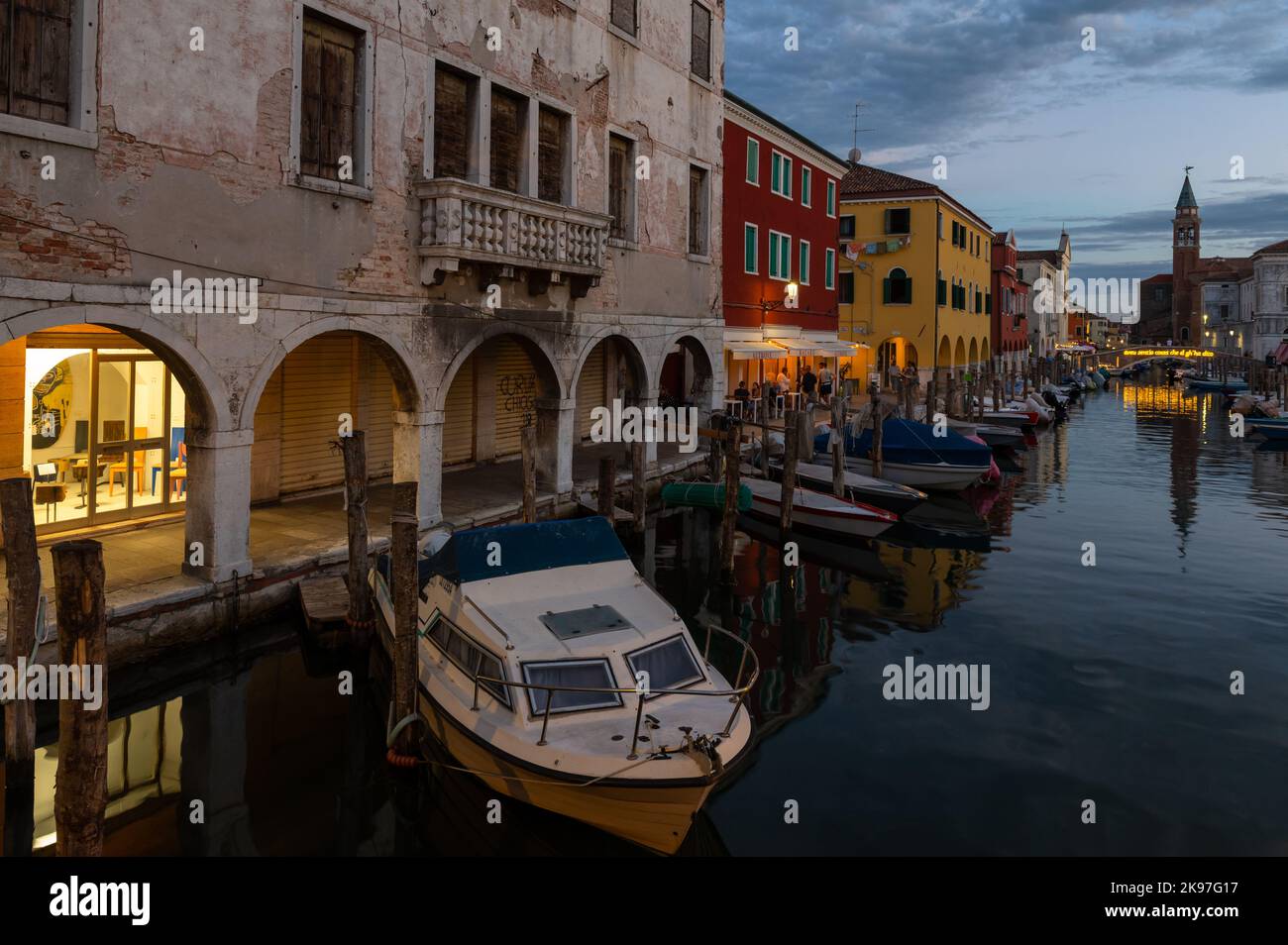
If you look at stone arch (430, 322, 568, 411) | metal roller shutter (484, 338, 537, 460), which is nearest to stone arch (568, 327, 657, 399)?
stone arch (430, 322, 568, 411)

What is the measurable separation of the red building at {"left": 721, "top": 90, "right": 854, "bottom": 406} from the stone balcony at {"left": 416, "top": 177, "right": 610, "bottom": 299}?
11.5 metres

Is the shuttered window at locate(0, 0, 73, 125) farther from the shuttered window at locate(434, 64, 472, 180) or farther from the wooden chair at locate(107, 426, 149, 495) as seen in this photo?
the shuttered window at locate(434, 64, 472, 180)

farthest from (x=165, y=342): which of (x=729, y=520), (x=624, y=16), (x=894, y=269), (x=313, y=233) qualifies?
(x=894, y=269)

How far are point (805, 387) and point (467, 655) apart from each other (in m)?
28.2

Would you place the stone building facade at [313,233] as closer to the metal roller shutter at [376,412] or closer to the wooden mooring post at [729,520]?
the metal roller shutter at [376,412]

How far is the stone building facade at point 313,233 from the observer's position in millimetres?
10867

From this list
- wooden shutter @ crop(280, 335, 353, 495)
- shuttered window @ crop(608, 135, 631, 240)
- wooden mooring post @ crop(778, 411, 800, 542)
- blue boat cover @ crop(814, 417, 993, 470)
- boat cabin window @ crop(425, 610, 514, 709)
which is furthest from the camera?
blue boat cover @ crop(814, 417, 993, 470)

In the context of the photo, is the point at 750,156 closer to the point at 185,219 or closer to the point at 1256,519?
the point at 1256,519

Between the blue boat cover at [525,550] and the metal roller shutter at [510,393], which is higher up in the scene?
the metal roller shutter at [510,393]

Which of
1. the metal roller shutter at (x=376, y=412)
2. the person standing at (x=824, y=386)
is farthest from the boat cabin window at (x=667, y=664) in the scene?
the person standing at (x=824, y=386)

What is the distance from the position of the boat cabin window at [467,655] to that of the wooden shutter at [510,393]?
12.6 metres

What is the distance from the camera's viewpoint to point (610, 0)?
776 inches

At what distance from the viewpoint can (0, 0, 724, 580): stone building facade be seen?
1087cm

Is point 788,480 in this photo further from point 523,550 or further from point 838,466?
point 523,550
